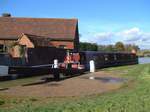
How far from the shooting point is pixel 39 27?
61031mm

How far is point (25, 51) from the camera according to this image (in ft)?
121

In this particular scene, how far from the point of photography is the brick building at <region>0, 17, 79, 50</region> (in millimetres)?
57741

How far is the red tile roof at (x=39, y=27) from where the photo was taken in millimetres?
58656

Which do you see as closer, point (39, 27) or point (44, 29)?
point (44, 29)

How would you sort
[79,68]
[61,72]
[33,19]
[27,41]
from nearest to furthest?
[61,72], [79,68], [27,41], [33,19]

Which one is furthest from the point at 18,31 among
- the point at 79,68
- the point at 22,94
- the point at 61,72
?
the point at 22,94

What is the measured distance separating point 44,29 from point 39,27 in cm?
120

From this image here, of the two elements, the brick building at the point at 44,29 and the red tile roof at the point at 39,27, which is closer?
the brick building at the point at 44,29

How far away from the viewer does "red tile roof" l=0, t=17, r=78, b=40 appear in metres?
58.7

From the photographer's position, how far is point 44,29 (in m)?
60.4

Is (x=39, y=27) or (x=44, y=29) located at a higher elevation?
(x=39, y=27)

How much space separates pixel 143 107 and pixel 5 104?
4667 mm

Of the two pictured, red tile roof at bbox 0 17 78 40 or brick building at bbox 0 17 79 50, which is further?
red tile roof at bbox 0 17 78 40

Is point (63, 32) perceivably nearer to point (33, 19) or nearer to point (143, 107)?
point (33, 19)
